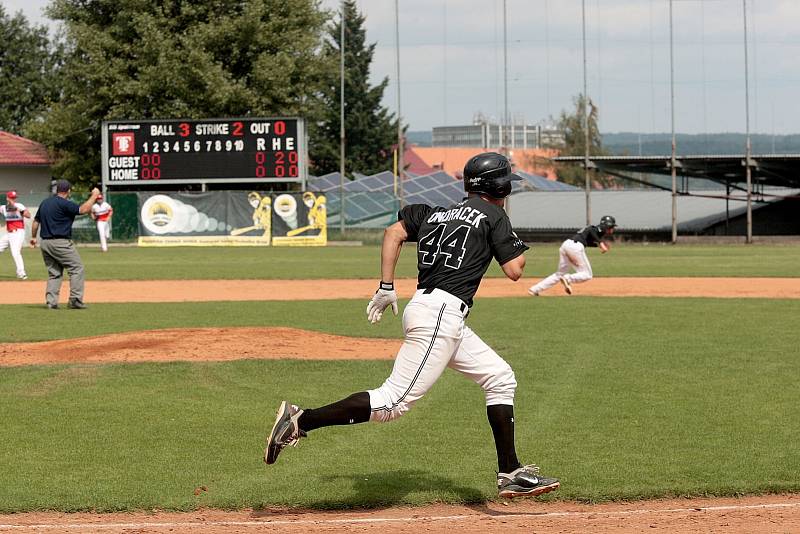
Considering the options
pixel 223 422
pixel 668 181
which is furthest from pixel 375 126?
pixel 223 422

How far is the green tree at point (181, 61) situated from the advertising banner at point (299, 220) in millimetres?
8349

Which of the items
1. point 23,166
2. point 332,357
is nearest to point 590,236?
point 332,357

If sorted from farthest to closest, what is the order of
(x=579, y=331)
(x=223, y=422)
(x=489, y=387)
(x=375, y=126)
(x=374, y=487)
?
(x=375, y=126) < (x=579, y=331) < (x=223, y=422) < (x=374, y=487) < (x=489, y=387)

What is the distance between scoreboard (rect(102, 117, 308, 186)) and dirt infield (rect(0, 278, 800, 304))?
16877 mm

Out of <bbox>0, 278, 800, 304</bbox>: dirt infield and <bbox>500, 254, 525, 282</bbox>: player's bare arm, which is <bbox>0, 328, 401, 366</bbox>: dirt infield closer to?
<bbox>500, 254, 525, 282</bbox>: player's bare arm

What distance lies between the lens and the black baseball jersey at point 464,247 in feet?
21.1

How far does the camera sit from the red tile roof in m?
59.6

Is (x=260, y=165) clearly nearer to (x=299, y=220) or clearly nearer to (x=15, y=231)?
(x=299, y=220)

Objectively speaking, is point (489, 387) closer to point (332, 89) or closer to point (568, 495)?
point (568, 495)

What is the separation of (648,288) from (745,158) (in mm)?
26468

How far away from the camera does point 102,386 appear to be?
11.1 metres

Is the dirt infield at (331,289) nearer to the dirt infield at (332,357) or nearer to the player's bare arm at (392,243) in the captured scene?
the dirt infield at (332,357)

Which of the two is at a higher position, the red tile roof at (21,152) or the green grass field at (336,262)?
the red tile roof at (21,152)

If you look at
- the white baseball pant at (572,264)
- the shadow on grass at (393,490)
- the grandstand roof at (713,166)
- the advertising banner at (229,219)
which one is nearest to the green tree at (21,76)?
the advertising banner at (229,219)
